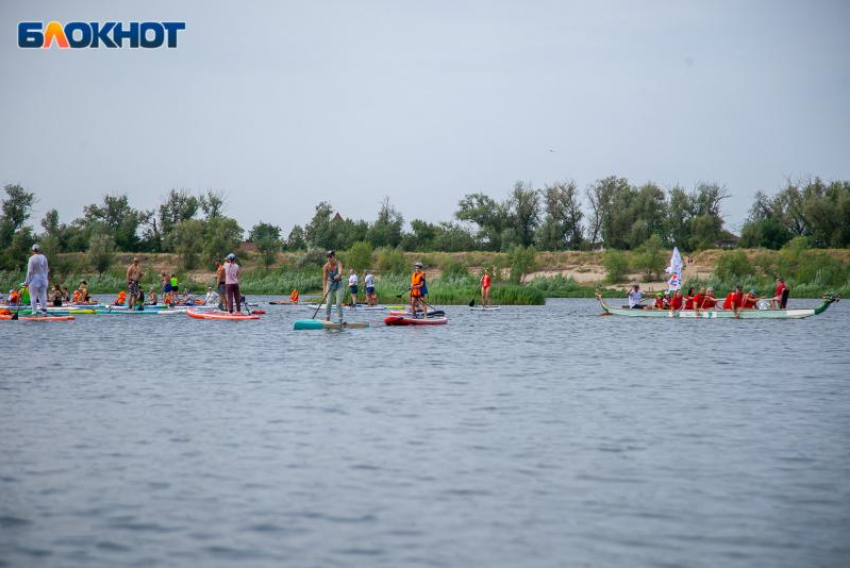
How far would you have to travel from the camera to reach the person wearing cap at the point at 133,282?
1353 inches

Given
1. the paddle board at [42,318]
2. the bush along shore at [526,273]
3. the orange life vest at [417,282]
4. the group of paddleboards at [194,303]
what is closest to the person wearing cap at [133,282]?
the group of paddleboards at [194,303]

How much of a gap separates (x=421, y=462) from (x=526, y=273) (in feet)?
216

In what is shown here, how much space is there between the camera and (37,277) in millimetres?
30484

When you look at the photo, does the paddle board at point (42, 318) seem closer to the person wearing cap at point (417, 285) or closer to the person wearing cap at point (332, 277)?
the person wearing cap at point (332, 277)

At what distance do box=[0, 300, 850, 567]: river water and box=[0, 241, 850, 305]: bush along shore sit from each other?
34.3 meters

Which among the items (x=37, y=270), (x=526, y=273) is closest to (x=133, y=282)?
(x=37, y=270)

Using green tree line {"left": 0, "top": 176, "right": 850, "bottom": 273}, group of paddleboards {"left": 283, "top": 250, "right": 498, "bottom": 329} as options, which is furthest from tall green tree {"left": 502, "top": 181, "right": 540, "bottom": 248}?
group of paddleboards {"left": 283, "top": 250, "right": 498, "bottom": 329}

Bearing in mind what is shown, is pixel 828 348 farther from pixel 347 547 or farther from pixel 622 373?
pixel 347 547

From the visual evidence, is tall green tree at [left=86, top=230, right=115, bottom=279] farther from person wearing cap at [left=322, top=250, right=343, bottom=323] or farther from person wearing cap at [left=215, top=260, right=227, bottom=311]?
person wearing cap at [left=322, top=250, right=343, bottom=323]

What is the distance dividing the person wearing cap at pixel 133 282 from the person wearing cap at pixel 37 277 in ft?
9.65

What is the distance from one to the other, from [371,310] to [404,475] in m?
35.9

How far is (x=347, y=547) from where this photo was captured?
786cm

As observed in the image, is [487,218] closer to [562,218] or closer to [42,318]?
[562,218]

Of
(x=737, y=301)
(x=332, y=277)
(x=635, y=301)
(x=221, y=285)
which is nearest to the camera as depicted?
(x=332, y=277)
